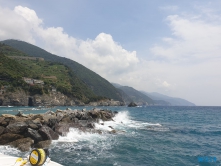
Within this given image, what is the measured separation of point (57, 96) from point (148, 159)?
392 ft

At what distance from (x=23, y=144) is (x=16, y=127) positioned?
9.20 ft

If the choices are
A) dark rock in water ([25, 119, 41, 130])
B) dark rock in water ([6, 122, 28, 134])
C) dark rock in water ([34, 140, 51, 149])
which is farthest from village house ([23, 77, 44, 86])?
dark rock in water ([34, 140, 51, 149])

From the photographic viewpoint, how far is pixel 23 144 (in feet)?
54.5

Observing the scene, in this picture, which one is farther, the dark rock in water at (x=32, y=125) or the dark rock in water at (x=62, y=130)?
the dark rock in water at (x=62, y=130)

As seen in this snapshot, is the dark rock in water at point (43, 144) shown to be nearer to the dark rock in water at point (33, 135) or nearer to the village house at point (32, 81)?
the dark rock in water at point (33, 135)

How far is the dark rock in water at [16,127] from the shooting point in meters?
18.5

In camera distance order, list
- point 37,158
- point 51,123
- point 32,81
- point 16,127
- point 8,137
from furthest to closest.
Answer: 1. point 32,81
2. point 51,123
3. point 16,127
4. point 8,137
5. point 37,158

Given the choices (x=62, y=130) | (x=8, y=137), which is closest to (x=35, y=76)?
(x=62, y=130)

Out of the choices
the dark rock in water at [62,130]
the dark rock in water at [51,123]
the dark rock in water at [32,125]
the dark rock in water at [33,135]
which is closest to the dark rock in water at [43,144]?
the dark rock in water at [33,135]

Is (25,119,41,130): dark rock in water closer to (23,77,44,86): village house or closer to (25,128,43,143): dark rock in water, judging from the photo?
(25,128,43,143): dark rock in water

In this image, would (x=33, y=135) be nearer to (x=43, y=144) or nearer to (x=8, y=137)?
(x=43, y=144)

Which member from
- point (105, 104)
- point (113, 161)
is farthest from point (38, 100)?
point (113, 161)

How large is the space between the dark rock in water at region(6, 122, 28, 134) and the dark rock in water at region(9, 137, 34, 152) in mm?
1472

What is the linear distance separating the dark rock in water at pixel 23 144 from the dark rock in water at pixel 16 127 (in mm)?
1472
